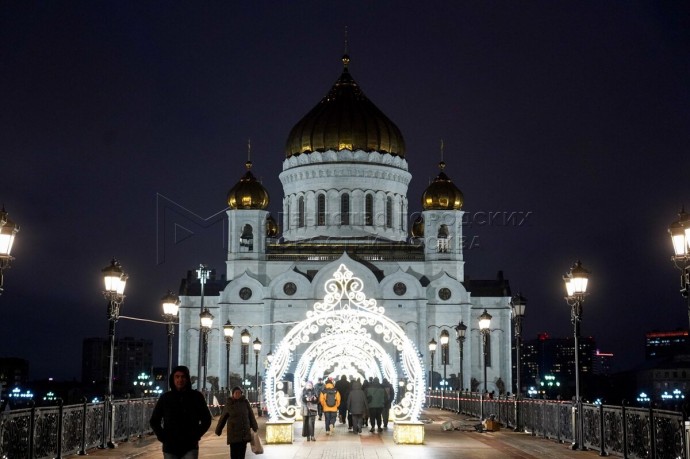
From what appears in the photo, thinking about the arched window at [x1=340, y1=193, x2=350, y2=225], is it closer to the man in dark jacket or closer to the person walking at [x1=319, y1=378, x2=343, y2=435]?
the person walking at [x1=319, y1=378, x2=343, y2=435]

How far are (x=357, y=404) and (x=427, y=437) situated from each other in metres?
2.02

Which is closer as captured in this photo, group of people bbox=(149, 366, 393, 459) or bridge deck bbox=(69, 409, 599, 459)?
group of people bbox=(149, 366, 393, 459)

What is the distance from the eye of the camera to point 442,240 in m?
71.8

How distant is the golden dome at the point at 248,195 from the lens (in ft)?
233

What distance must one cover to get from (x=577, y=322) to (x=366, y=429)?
7.82 metres

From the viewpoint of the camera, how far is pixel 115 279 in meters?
22.6

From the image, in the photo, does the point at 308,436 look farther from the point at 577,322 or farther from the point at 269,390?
the point at 577,322

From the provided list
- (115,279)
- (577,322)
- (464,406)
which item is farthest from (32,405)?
(464,406)

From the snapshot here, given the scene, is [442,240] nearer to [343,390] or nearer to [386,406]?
[343,390]

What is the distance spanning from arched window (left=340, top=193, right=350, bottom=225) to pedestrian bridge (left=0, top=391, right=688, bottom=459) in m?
43.0

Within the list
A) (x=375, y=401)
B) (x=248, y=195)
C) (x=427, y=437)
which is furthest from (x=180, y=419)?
(x=248, y=195)

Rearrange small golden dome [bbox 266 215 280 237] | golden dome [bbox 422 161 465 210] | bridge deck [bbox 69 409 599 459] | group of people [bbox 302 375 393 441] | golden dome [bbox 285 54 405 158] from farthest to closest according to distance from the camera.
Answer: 1. small golden dome [bbox 266 215 280 237]
2. golden dome [bbox 285 54 405 158]
3. golden dome [bbox 422 161 465 210]
4. group of people [bbox 302 375 393 441]
5. bridge deck [bbox 69 409 599 459]

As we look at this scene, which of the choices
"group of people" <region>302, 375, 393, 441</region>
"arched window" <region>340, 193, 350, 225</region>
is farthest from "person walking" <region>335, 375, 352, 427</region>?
"arched window" <region>340, 193, 350, 225</region>

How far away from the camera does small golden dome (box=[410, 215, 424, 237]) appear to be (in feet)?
253
